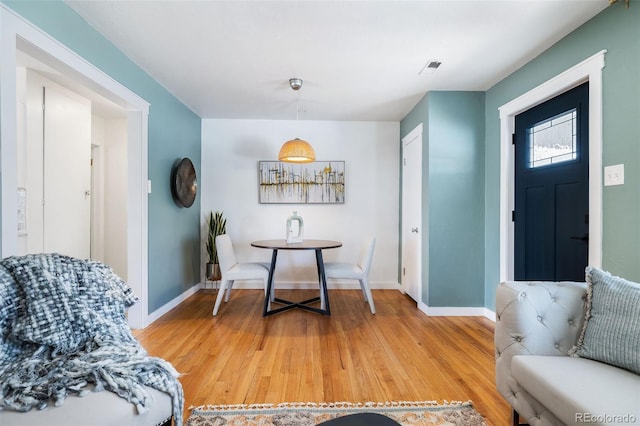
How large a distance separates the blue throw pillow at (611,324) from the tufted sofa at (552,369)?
1.7 inches

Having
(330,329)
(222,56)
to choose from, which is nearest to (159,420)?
(330,329)

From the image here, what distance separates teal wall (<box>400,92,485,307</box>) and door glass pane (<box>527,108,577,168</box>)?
23.1 inches

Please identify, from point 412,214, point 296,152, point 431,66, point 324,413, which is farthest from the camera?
point 412,214

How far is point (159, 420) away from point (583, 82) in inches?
121

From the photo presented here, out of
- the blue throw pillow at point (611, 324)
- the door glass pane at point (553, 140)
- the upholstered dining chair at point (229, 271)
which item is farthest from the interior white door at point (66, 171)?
the door glass pane at point (553, 140)

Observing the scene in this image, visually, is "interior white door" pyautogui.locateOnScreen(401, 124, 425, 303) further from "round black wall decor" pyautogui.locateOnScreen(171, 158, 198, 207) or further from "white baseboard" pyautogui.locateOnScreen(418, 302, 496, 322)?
"round black wall decor" pyautogui.locateOnScreen(171, 158, 198, 207)

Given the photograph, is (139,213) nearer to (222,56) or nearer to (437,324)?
(222,56)

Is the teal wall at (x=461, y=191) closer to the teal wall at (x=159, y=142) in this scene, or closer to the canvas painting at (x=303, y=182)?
the canvas painting at (x=303, y=182)

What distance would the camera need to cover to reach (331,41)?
2.23 meters

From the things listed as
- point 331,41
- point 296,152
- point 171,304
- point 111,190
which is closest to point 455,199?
point 296,152

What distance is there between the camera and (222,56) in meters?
2.47

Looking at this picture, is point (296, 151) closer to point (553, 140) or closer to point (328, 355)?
point (328, 355)

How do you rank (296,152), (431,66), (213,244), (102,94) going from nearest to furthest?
(102,94)
(431,66)
(296,152)
(213,244)

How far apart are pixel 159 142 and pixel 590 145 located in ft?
11.8
